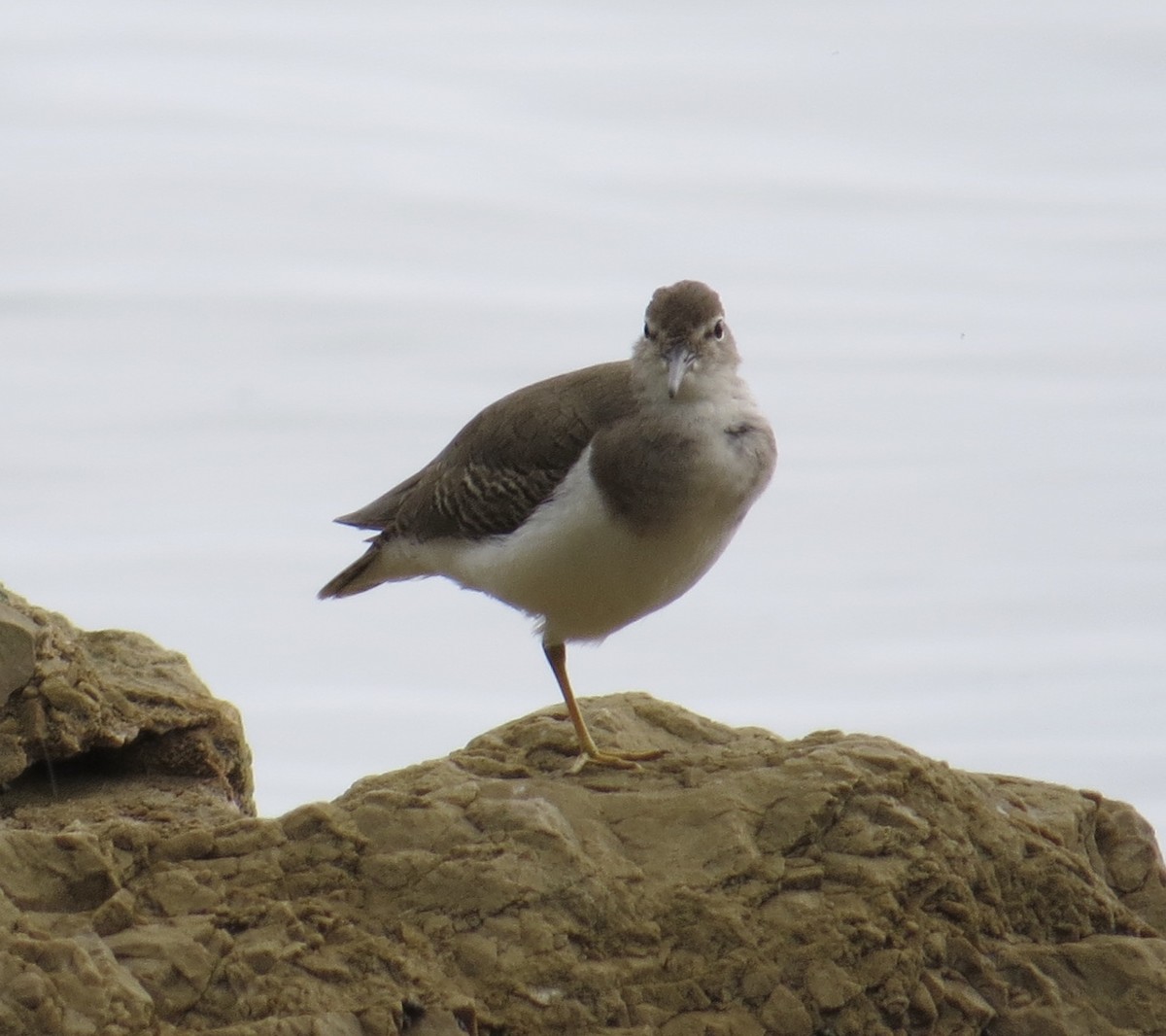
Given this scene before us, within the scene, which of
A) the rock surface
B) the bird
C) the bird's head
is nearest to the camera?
the rock surface

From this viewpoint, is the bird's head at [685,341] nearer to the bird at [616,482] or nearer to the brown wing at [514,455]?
the bird at [616,482]

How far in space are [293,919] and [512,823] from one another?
2.57ft

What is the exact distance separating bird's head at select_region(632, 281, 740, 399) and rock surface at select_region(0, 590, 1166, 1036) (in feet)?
4.70

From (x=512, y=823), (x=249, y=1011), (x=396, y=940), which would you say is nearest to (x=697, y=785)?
(x=512, y=823)

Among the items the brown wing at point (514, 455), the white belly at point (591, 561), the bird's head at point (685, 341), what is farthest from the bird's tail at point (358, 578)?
the bird's head at point (685, 341)

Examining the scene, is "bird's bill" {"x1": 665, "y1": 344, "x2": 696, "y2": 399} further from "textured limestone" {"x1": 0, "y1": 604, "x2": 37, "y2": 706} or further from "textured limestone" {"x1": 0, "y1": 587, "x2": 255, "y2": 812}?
"textured limestone" {"x1": 0, "y1": 604, "x2": 37, "y2": 706}

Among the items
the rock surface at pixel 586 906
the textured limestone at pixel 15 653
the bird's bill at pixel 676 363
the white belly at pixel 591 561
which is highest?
the bird's bill at pixel 676 363

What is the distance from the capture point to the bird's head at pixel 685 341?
296 inches

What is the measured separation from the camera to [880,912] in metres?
6.19

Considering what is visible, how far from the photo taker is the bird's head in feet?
24.7

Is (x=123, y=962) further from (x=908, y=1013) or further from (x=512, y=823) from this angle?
(x=908, y=1013)

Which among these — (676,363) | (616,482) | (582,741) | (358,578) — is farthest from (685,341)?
(358,578)

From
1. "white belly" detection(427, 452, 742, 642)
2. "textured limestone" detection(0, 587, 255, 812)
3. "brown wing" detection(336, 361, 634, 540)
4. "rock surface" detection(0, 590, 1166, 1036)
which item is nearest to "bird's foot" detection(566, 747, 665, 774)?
"rock surface" detection(0, 590, 1166, 1036)

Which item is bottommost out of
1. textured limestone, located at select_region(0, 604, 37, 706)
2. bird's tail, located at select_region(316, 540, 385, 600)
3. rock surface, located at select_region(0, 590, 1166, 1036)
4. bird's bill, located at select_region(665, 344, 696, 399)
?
rock surface, located at select_region(0, 590, 1166, 1036)
